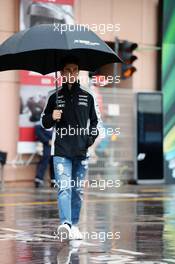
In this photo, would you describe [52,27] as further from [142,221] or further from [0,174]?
[0,174]

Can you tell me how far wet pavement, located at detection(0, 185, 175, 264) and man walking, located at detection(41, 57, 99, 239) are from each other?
0.44 m

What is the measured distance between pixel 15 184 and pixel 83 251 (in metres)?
12.0

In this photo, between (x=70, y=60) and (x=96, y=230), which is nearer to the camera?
(x=70, y=60)

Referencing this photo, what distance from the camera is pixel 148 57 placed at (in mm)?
22859

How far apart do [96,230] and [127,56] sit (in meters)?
11.1

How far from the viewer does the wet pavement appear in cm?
804

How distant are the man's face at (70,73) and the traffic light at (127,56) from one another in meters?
11.3

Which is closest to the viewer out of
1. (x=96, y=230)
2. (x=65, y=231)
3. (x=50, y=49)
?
(x=50, y=49)

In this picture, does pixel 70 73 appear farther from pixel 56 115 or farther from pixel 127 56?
pixel 127 56

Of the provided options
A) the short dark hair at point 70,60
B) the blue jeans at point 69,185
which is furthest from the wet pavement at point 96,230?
the short dark hair at point 70,60

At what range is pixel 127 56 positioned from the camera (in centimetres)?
2084

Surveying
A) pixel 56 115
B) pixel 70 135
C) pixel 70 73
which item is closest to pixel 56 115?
pixel 56 115

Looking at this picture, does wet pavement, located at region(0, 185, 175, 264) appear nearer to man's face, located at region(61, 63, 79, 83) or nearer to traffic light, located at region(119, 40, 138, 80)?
man's face, located at region(61, 63, 79, 83)

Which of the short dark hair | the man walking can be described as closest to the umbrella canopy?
the short dark hair
